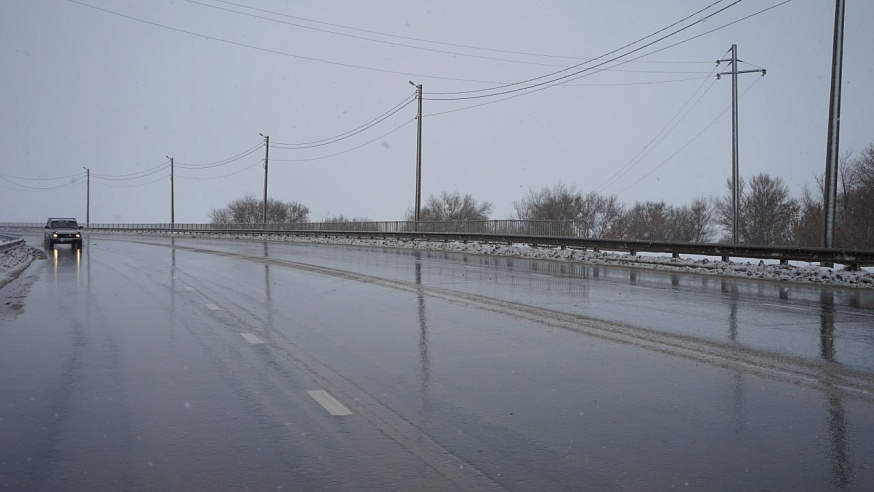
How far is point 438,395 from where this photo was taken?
6.53 meters

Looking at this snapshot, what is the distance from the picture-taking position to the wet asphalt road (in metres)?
4.63

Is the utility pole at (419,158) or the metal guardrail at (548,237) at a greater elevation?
the utility pole at (419,158)

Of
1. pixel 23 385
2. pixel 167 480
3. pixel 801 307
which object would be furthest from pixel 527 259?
pixel 167 480

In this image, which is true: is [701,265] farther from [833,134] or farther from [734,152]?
[734,152]

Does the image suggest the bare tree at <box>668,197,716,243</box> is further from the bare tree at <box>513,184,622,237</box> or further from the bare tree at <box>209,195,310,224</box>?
the bare tree at <box>209,195,310,224</box>

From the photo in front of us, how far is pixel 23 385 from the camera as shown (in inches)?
277

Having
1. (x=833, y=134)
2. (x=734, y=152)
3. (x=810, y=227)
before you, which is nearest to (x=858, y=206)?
(x=810, y=227)

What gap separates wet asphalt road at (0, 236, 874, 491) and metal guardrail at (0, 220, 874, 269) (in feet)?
24.4

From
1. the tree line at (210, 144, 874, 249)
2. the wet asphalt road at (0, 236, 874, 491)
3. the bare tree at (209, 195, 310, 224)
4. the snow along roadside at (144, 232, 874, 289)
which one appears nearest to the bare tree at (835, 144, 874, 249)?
the tree line at (210, 144, 874, 249)

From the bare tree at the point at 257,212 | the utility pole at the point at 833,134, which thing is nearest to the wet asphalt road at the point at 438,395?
the utility pole at the point at 833,134

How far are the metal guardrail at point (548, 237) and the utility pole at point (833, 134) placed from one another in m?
0.87

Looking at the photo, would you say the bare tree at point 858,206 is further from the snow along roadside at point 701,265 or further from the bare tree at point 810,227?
the snow along roadside at point 701,265

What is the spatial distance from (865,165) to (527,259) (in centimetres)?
5049

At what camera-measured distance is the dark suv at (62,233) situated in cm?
4375
